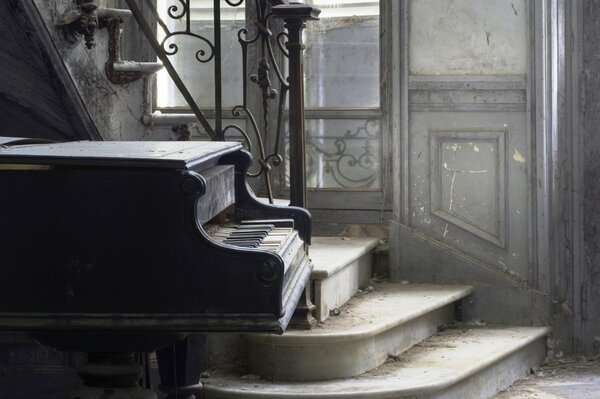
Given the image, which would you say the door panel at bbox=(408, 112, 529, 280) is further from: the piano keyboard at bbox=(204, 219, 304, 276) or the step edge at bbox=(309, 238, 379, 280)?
the piano keyboard at bbox=(204, 219, 304, 276)

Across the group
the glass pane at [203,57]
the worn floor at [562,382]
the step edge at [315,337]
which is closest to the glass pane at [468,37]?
the glass pane at [203,57]

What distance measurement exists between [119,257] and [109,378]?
28 cm

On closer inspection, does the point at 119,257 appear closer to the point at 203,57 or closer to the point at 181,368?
the point at 181,368

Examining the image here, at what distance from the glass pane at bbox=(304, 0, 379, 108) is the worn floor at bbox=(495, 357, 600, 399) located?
4.91 feet

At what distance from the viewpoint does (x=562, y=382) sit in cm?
467

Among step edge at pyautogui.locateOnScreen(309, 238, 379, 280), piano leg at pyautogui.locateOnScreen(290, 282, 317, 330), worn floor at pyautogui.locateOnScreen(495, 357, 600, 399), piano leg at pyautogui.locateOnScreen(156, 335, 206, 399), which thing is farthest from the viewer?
worn floor at pyautogui.locateOnScreen(495, 357, 600, 399)

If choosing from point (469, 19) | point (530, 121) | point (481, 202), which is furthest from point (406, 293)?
point (469, 19)

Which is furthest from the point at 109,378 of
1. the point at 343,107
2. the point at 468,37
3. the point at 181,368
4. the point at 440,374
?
the point at 343,107

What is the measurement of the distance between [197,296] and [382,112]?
126 inches

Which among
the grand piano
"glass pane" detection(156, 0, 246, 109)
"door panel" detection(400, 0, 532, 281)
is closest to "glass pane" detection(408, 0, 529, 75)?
"door panel" detection(400, 0, 532, 281)

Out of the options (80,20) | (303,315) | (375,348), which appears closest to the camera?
(80,20)

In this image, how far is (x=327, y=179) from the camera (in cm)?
544

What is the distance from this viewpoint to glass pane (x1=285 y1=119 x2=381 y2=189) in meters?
5.39

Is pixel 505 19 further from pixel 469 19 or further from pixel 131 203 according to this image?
pixel 131 203
